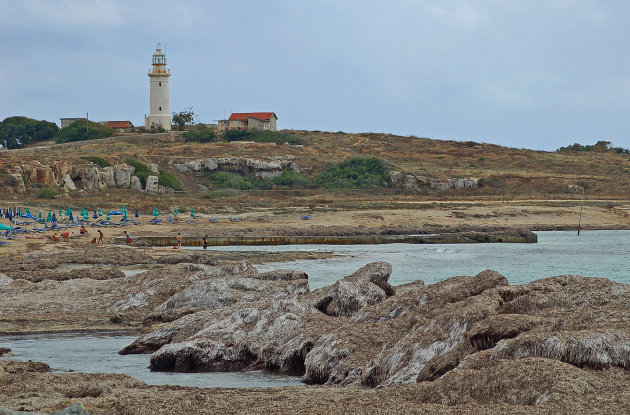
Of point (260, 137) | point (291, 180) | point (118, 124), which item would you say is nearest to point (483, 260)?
point (291, 180)

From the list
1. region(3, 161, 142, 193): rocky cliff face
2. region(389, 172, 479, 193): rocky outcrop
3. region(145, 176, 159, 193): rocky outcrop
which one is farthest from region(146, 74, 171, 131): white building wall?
region(389, 172, 479, 193): rocky outcrop

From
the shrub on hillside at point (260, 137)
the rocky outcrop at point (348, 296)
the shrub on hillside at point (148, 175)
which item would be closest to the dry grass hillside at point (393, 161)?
the shrub on hillside at point (148, 175)

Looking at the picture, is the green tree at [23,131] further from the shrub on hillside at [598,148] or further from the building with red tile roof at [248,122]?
the shrub on hillside at [598,148]

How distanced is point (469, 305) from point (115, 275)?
16013 mm

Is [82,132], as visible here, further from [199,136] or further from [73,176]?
[73,176]

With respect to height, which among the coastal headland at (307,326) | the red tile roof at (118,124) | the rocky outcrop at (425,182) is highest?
the red tile roof at (118,124)

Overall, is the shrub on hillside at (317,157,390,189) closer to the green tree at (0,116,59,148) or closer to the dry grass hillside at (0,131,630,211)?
the dry grass hillside at (0,131,630,211)

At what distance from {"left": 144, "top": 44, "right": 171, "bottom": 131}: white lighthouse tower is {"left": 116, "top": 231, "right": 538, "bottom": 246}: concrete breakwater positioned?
53.1m

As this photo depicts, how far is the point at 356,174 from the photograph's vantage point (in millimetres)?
84188

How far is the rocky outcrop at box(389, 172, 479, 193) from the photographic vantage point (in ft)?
252

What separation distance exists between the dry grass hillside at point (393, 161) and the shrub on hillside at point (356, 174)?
1648mm

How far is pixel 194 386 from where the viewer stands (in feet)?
41.6

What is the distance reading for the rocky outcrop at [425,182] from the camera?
76688 mm

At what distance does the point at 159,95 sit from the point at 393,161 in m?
28.6
